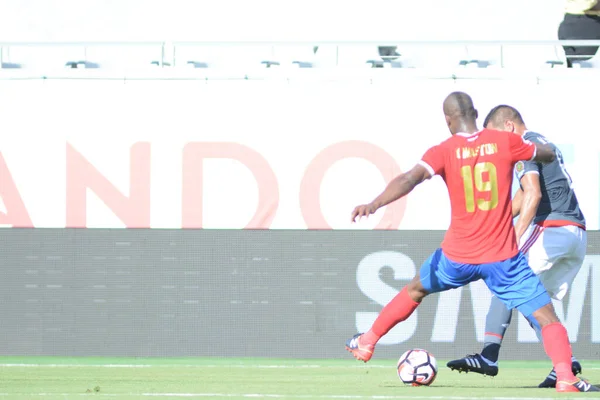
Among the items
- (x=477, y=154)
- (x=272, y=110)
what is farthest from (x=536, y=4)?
(x=477, y=154)

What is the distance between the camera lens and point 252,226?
1336 centimetres

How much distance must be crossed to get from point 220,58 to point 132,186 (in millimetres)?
3934

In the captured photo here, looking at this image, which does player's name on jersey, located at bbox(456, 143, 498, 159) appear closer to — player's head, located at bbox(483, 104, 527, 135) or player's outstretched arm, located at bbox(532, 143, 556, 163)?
player's outstretched arm, located at bbox(532, 143, 556, 163)

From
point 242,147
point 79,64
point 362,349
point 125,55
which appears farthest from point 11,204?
point 362,349

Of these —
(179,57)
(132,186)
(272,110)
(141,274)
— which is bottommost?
(141,274)

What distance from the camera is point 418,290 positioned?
27.2 feet

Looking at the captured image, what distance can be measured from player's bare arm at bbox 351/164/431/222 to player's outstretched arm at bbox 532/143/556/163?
0.80m

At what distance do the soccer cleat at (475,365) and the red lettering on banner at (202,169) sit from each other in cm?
509

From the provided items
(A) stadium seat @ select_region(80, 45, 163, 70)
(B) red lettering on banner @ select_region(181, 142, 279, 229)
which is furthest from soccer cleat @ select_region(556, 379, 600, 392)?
(A) stadium seat @ select_region(80, 45, 163, 70)

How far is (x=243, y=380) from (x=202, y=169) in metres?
4.36

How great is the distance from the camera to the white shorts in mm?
8836

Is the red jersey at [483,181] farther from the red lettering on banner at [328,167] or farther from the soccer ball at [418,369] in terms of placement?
the red lettering on banner at [328,167]

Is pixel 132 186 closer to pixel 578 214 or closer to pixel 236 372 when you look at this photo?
pixel 236 372

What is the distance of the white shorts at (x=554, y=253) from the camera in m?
8.84
